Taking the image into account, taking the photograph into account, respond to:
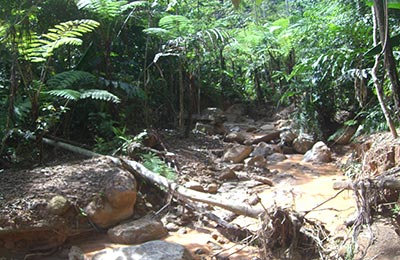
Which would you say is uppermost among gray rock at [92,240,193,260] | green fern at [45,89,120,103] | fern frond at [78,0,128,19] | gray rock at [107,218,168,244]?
fern frond at [78,0,128,19]

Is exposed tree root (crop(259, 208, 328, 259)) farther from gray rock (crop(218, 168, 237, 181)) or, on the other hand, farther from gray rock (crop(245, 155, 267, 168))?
gray rock (crop(245, 155, 267, 168))

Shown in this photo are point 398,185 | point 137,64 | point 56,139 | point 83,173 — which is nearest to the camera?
point 398,185

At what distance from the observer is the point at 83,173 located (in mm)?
3949

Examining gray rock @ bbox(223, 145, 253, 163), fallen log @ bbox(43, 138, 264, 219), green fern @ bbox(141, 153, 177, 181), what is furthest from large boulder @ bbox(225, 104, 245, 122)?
fallen log @ bbox(43, 138, 264, 219)

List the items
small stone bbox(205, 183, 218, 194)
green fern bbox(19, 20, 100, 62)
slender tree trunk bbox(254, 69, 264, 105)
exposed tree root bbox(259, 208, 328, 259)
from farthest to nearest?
slender tree trunk bbox(254, 69, 264, 105) < small stone bbox(205, 183, 218, 194) < green fern bbox(19, 20, 100, 62) < exposed tree root bbox(259, 208, 328, 259)

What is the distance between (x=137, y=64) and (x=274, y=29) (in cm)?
419

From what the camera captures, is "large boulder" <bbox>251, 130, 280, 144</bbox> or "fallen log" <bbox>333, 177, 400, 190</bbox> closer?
"fallen log" <bbox>333, 177, 400, 190</bbox>

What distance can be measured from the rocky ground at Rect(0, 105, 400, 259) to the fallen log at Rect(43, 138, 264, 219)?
89 millimetres

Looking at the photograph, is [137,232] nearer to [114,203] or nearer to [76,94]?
[114,203]

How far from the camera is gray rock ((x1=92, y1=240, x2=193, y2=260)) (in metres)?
2.90

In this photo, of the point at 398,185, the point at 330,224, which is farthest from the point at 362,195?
the point at 330,224

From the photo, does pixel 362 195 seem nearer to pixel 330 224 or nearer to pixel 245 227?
pixel 330 224

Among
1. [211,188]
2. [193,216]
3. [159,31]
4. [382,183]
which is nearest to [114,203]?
[193,216]

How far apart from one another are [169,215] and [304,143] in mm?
3921
